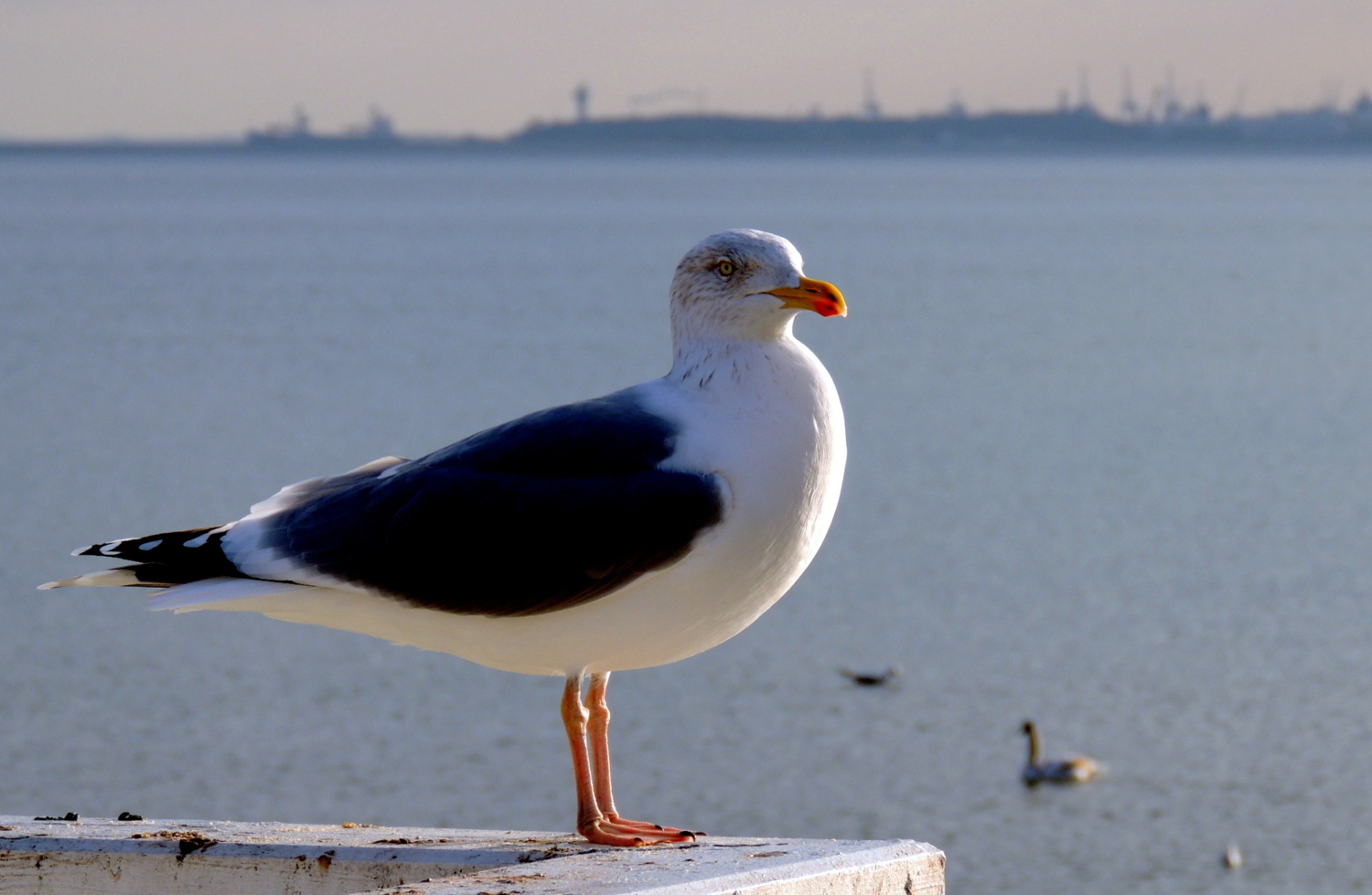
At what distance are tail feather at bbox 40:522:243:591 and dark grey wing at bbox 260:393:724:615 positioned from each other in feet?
0.55

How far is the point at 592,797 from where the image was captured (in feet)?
17.5

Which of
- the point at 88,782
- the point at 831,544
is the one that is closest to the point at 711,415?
the point at 88,782

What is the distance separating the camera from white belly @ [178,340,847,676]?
5.12 meters

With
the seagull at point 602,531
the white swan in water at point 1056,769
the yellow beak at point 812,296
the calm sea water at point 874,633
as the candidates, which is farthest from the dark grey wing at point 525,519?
the white swan in water at point 1056,769

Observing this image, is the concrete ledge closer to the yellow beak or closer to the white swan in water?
the yellow beak

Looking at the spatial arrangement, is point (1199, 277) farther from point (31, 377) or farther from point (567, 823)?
point (567, 823)

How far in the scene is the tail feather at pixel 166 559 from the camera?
218 inches

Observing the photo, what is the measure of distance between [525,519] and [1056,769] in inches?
1022

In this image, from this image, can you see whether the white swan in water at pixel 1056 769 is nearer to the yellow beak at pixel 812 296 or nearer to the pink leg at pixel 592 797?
the pink leg at pixel 592 797

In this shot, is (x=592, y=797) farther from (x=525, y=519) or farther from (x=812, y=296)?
(x=812, y=296)

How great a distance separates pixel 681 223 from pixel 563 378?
427ft

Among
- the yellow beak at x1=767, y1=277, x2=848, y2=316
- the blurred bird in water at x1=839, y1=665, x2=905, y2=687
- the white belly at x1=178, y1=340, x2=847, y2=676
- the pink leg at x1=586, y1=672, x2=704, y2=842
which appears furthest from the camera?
the blurred bird in water at x1=839, y1=665, x2=905, y2=687

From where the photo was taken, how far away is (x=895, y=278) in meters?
119

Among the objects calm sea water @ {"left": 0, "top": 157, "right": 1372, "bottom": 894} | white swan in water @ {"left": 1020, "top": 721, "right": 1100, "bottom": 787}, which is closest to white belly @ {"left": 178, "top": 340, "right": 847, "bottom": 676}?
calm sea water @ {"left": 0, "top": 157, "right": 1372, "bottom": 894}
